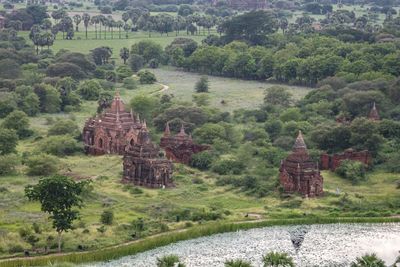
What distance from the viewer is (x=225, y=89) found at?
10856 centimetres

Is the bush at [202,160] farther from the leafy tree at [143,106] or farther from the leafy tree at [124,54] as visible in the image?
the leafy tree at [124,54]

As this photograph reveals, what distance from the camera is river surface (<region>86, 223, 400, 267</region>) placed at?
4588cm

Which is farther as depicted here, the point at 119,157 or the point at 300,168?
the point at 119,157

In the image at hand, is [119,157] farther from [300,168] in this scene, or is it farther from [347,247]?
[347,247]

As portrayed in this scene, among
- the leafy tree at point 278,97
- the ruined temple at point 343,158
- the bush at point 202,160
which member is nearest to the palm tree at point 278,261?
the bush at point 202,160

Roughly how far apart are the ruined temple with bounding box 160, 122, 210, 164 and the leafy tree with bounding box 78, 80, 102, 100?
29733 millimetres

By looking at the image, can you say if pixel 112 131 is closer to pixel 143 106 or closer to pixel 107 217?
pixel 143 106

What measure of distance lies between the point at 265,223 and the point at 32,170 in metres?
20.9

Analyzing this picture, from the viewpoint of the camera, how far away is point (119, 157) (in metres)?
69.8

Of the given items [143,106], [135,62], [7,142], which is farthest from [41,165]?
[135,62]

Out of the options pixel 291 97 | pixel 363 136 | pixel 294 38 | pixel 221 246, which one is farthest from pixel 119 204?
pixel 294 38

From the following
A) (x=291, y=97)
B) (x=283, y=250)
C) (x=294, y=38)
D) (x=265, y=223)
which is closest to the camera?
(x=283, y=250)

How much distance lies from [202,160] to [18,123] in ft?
72.0

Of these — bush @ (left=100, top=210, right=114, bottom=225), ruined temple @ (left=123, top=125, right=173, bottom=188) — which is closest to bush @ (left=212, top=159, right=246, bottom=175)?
ruined temple @ (left=123, top=125, right=173, bottom=188)
